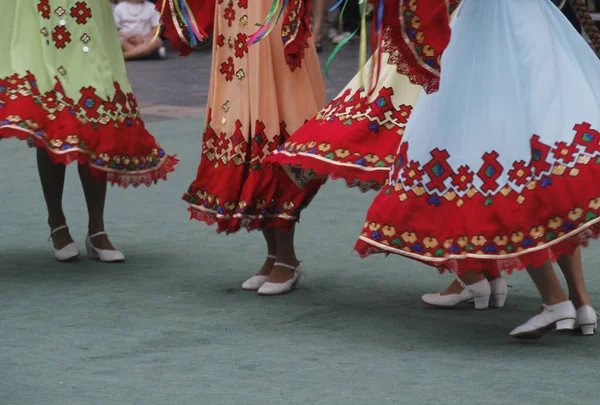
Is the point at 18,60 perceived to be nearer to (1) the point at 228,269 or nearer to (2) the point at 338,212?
(1) the point at 228,269

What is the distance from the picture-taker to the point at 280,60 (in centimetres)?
438

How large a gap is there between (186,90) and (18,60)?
19.1ft

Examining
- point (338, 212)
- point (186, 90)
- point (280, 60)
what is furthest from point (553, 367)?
point (186, 90)

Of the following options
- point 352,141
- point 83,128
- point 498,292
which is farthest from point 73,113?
point 498,292

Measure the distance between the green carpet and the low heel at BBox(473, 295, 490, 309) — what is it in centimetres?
4

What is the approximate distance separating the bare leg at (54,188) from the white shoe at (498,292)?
69.5 inches

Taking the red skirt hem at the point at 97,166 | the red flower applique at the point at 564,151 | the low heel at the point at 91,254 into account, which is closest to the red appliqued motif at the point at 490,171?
the red flower applique at the point at 564,151

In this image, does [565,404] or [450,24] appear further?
[450,24]

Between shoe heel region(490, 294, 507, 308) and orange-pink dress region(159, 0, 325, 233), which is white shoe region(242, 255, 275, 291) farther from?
shoe heel region(490, 294, 507, 308)

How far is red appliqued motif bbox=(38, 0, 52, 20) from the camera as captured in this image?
4762mm

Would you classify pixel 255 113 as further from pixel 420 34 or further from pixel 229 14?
pixel 420 34

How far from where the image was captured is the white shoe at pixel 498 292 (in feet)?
13.8

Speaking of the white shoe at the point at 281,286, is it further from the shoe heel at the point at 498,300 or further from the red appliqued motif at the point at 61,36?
the red appliqued motif at the point at 61,36

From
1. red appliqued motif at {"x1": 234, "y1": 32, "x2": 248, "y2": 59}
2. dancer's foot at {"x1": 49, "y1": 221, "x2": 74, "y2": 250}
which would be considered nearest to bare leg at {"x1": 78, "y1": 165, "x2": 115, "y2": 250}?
dancer's foot at {"x1": 49, "y1": 221, "x2": 74, "y2": 250}
